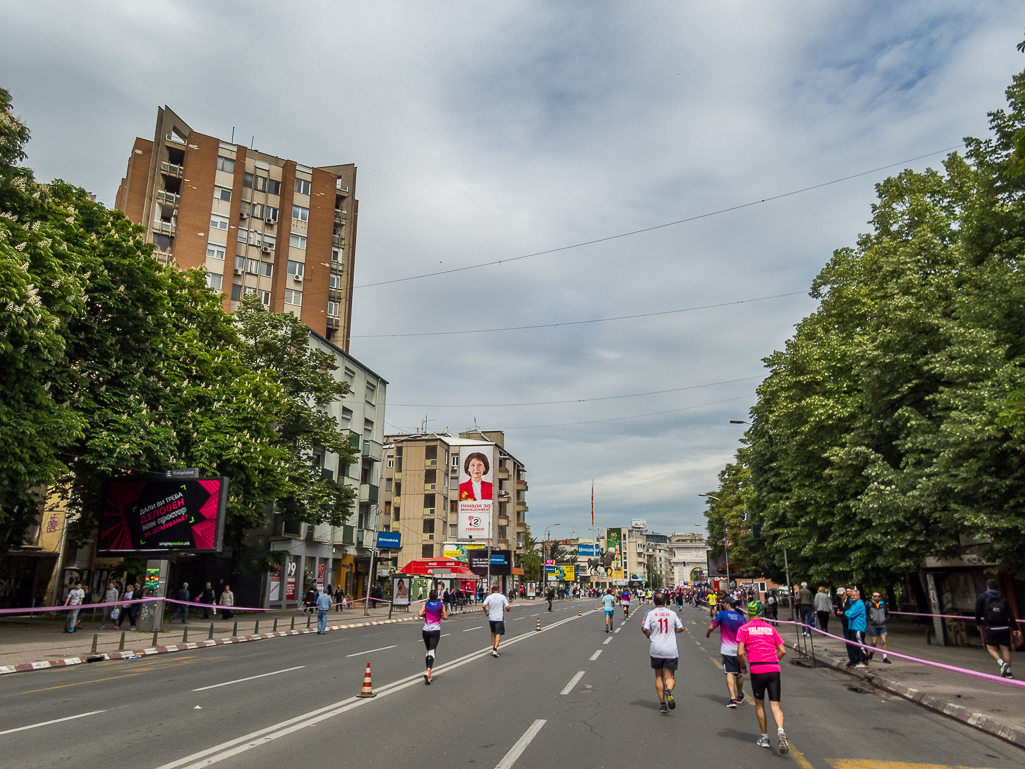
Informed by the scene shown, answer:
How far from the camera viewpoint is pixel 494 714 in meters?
9.51

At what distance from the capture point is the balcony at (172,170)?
176 ft

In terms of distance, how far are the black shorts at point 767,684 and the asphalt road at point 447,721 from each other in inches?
23.3

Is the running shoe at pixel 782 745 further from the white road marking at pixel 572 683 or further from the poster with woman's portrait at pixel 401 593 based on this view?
the poster with woman's portrait at pixel 401 593

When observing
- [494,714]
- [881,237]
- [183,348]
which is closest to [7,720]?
[494,714]

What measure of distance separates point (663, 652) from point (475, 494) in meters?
54.8

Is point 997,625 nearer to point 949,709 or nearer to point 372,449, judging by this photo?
point 949,709

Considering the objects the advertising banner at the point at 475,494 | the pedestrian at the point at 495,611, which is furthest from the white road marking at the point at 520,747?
the advertising banner at the point at 475,494

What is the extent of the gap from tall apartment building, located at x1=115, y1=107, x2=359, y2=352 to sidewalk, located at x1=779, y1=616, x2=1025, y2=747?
4659cm

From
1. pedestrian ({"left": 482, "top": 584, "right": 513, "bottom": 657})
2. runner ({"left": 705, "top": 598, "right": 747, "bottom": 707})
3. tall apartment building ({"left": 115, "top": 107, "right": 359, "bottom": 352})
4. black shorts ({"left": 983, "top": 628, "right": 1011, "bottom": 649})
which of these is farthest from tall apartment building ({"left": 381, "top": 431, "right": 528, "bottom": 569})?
runner ({"left": 705, "top": 598, "right": 747, "bottom": 707})

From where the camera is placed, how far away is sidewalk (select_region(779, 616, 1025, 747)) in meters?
9.53

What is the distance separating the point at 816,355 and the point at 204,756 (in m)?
24.5

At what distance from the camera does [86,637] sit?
22.3 metres

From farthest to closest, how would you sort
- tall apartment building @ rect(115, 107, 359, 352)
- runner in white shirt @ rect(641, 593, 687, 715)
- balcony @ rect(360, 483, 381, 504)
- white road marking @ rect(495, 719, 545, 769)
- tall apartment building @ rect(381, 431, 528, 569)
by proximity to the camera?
tall apartment building @ rect(381, 431, 528, 569)
tall apartment building @ rect(115, 107, 359, 352)
balcony @ rect(360, 483, 381, 504)
runner in white shirt @ rect(641, 593, 687, 715)
white road marking @ rect(495, 719, 545, 769)

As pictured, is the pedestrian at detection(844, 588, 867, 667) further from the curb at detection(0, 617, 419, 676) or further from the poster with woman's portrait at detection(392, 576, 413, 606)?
the poster with woman's portrait at detection(392, 576, 413, 606)
